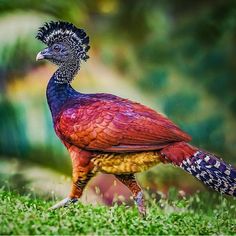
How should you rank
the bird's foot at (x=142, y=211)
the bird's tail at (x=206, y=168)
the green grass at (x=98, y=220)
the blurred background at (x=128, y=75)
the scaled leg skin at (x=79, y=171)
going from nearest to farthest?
the green grass at (x=98, y=220)
the bird's tail at (x=206, y=168)
the scaled leg skin at (x=79, y=171)
the bird's foot at (x=142, y=211)
the blurred background at (x=128, y=75)

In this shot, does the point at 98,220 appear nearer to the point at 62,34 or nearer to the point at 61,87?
the point at 61,87

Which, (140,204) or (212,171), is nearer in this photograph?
(212,171)

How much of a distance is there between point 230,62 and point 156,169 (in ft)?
6.91

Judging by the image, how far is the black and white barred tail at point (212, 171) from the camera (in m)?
5.68

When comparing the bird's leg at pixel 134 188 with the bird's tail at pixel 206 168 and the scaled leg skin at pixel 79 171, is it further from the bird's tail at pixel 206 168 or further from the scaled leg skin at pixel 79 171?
the bird's tail at pixel 206 168

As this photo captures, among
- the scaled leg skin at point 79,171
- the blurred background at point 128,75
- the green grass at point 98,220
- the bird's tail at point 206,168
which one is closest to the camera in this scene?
the green grass at point 98,220

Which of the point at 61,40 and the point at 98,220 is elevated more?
the point at 61,40

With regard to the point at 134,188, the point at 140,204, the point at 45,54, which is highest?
the point at 45,54

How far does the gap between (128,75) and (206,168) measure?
14.3ft

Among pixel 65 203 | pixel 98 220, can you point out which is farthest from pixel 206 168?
pixel 65 203

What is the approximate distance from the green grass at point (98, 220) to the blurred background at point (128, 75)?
182cm

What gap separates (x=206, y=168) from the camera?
5676mm

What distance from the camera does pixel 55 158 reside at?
29.1 feet

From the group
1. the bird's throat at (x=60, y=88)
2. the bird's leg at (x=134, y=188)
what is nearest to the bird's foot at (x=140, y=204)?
the bird's leg at (x=134, y=188)
